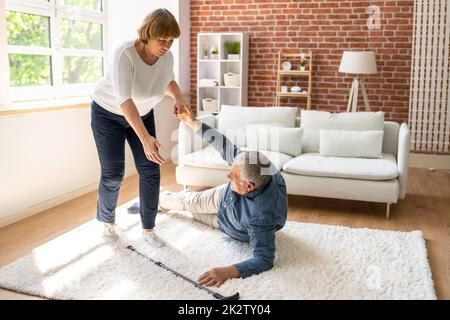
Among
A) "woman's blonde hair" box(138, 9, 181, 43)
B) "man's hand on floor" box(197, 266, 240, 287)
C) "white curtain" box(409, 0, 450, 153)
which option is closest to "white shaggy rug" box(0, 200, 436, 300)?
"man's hand on floor" box(197, 266, 240, 287)

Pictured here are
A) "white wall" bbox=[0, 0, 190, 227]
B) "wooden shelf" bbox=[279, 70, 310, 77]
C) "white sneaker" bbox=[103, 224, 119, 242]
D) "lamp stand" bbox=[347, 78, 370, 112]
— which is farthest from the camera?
"wooden shelf" bbox=[279, 70, 310, 77]

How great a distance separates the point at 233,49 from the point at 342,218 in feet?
10.5

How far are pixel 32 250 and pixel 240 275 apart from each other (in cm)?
130

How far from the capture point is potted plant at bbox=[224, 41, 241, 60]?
6.27 meters

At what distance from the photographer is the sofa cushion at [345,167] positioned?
373 cm

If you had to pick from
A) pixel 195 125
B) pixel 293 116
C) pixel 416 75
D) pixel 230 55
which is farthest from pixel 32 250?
pixel 416 75

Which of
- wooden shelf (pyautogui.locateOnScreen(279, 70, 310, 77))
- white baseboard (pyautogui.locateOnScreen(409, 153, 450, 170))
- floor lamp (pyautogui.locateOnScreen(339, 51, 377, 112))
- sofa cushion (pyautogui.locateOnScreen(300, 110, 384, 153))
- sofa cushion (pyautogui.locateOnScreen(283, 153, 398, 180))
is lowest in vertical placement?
white baseboard (pyautogui.locateOnScreen(409, 153, 450, 170))

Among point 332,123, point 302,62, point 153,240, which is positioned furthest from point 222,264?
point 302,62

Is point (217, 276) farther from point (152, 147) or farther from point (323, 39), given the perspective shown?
point (323, 39)

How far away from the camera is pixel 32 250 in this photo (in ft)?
9.71

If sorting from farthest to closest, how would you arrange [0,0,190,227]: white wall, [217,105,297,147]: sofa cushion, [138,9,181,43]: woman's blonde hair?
Answer: [217,105,297,147]: sofa cushion
[0,0,190,227]: white wall
[138,9,181,43]: woman's blonde hair

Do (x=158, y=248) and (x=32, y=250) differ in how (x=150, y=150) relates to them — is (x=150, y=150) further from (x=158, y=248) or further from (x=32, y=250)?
(x=32, y=250)

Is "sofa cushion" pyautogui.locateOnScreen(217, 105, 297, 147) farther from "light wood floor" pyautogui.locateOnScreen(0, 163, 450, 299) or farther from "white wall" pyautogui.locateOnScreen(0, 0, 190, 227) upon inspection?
"white wall" pyautogui.locateOnScreen(0, 0, 190, 227)

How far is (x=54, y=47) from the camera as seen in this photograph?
476cm
